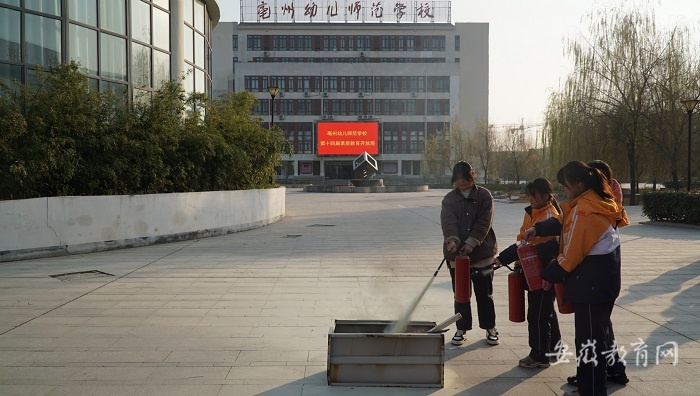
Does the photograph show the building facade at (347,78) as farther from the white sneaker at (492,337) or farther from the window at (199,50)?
the white sneaker at (492,337)

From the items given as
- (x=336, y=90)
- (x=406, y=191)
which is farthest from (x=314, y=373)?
(x=336, y=90)

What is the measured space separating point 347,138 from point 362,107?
456 centimetres

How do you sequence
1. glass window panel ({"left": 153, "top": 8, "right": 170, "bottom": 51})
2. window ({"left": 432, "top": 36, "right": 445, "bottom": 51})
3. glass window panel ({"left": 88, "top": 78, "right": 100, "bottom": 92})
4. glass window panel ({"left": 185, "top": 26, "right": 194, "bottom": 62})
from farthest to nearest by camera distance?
window ({"left": 432, "top": 36, "right": 445, "bottom": 51}) → glass window panel ({"left": 185, "top": 26, "right": 194, "bottom": 62}) → glass window panel ({"left": 153, "top": 8, "right": 170, "bottom": 51}) → glass window panel ({"left": 88, "top": 78, "right": 100, "bottom": 92})

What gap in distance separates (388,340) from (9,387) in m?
2.67

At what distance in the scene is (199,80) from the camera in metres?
22.6

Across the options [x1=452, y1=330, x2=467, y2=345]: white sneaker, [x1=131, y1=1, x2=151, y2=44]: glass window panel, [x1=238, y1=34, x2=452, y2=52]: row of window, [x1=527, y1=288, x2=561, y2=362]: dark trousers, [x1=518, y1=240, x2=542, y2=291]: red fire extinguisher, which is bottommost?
[x1=452, y1=330, x2=467, y2=345]: white sneaker

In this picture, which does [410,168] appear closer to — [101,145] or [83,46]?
[83,46]

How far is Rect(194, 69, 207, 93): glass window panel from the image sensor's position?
2212 centimetres

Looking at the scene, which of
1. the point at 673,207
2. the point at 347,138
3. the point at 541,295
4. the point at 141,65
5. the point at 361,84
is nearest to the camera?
the point at 541,295

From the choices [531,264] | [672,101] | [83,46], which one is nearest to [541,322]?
[531,264]

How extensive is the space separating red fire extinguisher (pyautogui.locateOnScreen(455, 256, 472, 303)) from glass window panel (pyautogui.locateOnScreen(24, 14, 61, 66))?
1341 cm

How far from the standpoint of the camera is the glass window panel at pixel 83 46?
51.9 ft

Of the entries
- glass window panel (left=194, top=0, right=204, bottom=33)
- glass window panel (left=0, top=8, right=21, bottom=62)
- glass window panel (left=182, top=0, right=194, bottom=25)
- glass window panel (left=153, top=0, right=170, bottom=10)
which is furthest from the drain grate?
glass window panel (left=194, top=0, right=204, bottom=33)

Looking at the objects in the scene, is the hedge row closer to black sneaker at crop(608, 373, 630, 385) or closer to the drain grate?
the drain grate
